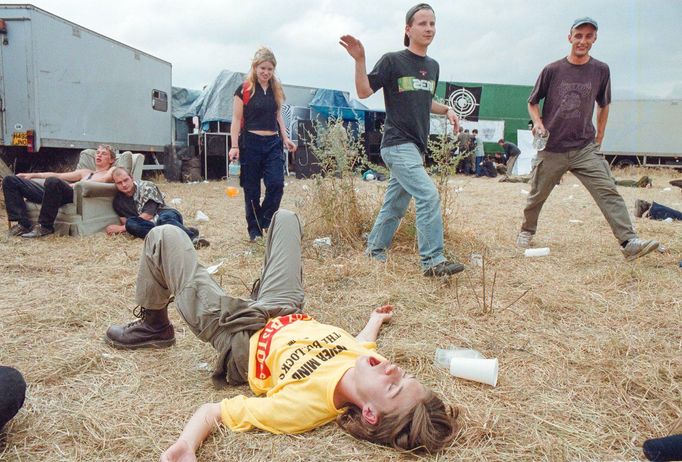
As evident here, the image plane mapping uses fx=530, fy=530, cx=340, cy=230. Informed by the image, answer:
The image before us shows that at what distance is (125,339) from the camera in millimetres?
2725

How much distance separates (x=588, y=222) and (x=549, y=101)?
2.68 metres

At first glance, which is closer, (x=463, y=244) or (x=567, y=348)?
(x=567, y=348)

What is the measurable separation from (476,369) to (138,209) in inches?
194

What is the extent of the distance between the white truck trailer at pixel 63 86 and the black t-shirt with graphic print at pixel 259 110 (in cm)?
483

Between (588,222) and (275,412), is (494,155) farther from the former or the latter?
(275,412)

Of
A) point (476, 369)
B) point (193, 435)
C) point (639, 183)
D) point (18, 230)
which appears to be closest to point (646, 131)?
point (639, 183)

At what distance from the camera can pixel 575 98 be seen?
462cm

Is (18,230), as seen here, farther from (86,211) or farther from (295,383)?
(295,383)

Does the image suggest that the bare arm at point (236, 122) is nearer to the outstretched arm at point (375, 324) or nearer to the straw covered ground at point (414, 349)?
the straw covered ground at point (414, 349)

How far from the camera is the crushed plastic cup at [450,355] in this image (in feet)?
8.17

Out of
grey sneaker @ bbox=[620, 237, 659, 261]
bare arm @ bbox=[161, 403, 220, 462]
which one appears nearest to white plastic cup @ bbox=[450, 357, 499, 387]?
bare arm @ bbox=[161, 403, 220, 462]

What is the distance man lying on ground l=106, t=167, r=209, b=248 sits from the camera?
5.86m

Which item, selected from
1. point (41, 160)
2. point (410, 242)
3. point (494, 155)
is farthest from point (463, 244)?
point (494, 155)

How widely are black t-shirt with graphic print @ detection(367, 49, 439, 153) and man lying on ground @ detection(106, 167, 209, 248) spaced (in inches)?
108
